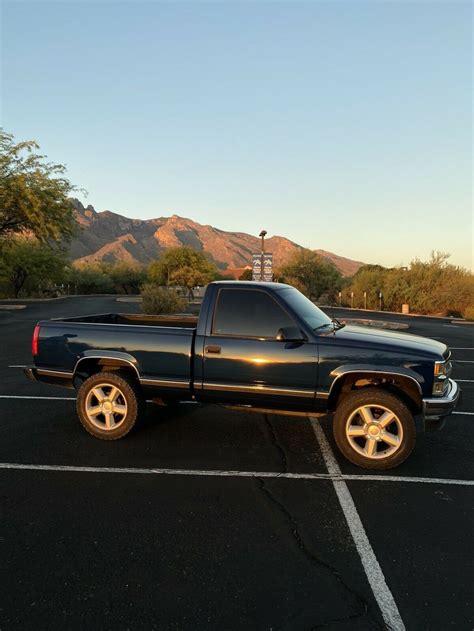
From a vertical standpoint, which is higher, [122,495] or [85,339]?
[85,339]

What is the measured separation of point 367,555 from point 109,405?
11.3 feet

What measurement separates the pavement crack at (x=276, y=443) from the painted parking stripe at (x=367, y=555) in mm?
463

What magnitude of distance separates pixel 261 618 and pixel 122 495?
192cm

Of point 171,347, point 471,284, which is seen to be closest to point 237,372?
point 171,347

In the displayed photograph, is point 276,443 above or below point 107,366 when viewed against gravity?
below

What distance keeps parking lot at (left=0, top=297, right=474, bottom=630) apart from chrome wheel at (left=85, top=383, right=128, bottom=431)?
0.25m

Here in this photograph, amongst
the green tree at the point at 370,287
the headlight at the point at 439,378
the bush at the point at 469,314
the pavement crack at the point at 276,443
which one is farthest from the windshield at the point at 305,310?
the green tree at the point at 370,287

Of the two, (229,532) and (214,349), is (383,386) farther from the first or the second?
(229,532)

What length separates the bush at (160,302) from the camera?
23.5 meters

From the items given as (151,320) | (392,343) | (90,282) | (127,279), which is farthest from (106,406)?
(127,279)

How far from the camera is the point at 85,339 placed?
562cm

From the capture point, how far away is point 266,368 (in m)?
5.04

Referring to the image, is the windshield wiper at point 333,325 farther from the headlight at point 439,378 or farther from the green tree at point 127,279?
the green tree at point 127,279

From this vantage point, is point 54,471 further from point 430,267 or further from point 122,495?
point 430,267
